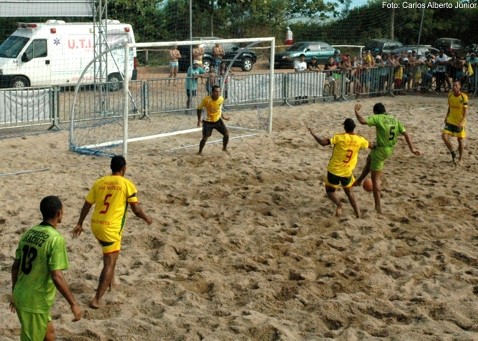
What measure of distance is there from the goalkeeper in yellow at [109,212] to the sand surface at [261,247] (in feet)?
1.25

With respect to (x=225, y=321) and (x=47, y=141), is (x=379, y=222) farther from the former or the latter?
(x=47, y=141)

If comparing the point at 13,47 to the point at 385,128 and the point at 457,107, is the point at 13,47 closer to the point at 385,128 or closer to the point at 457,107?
the point at 457,107

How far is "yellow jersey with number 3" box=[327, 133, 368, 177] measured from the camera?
1112cm

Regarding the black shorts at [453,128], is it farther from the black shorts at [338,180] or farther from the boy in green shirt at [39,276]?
the boy in green shirt at [39,276]

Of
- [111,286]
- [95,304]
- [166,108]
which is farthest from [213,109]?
[95,304]

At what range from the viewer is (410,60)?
27078 mm

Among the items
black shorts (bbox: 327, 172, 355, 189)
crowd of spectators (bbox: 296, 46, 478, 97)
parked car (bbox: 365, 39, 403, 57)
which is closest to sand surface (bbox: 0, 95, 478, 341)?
black shorts (bbox: 327, 172, 355, 189)

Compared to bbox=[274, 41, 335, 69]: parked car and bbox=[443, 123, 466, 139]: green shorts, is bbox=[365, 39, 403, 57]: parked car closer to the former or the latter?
bbox=[274, 41, 335, 69]: parked car

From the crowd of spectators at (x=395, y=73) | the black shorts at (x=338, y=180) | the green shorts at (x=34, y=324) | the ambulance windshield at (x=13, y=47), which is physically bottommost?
the green shorts at (x=34, y=324)

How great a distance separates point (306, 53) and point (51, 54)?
14342 mm

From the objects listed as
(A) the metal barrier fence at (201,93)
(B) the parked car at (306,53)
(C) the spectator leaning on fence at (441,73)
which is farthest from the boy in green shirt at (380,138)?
(B) the parked car at (306,53)

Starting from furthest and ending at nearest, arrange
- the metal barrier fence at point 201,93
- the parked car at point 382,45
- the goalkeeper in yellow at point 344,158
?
the parked car at point 382,45
the metal barrier fence at point 201,93
the goalkeeper in yellow at point 344,158

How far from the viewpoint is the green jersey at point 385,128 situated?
1180 centimetres

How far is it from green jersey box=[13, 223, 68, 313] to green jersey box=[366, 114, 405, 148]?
265 inches
